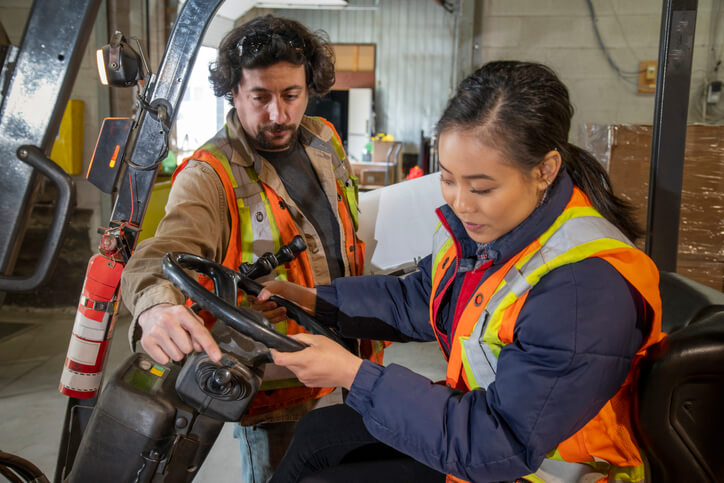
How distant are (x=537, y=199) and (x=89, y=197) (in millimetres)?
4511

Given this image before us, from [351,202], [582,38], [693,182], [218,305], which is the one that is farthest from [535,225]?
[582,38]

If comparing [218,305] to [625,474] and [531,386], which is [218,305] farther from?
[625,474]

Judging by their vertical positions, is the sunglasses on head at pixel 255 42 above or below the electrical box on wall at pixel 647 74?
below

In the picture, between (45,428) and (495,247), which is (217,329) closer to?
(495,247)

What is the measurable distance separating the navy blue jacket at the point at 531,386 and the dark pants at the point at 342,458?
27 cm

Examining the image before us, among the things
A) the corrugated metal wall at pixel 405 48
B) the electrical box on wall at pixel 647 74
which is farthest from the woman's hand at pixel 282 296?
the corrugated metal wall at pixel 405 48

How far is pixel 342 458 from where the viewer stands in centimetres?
145

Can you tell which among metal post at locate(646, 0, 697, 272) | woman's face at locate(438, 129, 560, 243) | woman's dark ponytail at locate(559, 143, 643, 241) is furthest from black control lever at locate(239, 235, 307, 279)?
metal post at locate(646, 0, 697, 272)

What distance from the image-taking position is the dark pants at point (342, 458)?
137 cm

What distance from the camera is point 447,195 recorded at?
1.25m

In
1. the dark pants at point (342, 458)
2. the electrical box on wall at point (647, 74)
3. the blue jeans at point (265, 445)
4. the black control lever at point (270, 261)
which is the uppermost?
the electrical box on wall at point (647, 74)

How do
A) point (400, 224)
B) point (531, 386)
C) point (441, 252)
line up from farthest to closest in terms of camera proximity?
point (400, 224), point (441, 252), point (531, 386)

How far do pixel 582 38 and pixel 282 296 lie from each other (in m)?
4.40

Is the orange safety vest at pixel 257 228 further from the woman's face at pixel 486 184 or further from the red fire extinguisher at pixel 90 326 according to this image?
the woman's face at pixel 486 184
